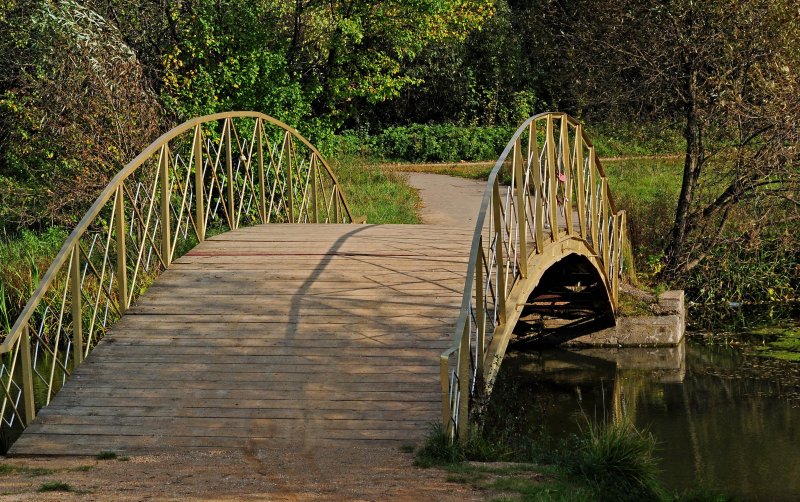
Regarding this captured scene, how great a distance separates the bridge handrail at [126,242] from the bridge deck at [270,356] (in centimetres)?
33

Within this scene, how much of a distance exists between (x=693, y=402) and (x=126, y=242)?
24.7ft

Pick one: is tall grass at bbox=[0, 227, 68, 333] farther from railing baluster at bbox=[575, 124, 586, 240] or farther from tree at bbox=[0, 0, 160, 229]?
railing baluster at bbox=[575, 124, 586, 240]

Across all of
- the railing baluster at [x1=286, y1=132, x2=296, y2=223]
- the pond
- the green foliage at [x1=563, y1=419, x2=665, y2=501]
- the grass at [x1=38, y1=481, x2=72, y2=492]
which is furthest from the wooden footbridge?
the railing baluster at [x1=286, y1=132, x2=296, y2=223]

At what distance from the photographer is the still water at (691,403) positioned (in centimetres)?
1009

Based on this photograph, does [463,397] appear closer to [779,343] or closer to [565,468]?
[565,468]

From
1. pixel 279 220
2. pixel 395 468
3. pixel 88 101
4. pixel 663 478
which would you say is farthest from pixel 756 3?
pixel 395 468

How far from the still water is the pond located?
0.03 ft

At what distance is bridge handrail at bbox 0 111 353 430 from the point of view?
849cm

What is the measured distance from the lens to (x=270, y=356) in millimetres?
8453

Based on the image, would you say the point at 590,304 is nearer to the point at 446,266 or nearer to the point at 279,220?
the point at 279,220

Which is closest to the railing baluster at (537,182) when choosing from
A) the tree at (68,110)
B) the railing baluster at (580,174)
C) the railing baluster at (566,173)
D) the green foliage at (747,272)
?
the railing baluster at (566,173)

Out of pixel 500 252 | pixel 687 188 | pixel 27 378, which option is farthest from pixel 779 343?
pixel 27 378

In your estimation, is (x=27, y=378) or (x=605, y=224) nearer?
(x=27, y=378)

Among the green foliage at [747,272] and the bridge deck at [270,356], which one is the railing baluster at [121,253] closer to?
the bridge deck at [270,356]
